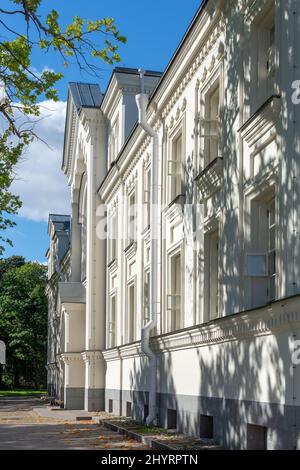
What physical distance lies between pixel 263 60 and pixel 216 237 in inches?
148

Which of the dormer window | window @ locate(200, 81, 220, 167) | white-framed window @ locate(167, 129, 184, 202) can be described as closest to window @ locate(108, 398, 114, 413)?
the dormer window

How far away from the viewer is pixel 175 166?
17922 millimetres

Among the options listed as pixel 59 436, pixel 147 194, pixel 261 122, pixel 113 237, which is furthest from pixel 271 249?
pixel 113 237

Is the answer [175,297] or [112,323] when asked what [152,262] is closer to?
[175,297]

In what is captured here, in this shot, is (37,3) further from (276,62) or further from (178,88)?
(178,88)

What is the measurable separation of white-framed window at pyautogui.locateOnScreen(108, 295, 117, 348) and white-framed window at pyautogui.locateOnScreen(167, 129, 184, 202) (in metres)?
9.35

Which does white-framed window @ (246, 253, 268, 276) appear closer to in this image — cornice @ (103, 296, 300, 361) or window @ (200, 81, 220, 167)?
cornice @ (103, 296, 300, 361)

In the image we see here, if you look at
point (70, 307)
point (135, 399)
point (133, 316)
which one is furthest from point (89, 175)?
point (135, 399)

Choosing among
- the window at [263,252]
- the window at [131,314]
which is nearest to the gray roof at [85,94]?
the window at [131,314]

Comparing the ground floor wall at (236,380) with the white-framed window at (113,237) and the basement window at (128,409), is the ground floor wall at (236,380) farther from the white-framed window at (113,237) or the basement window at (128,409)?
the white-framed window at (113,237)

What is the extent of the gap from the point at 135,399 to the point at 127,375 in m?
1.57

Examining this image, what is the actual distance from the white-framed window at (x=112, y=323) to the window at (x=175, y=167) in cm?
936

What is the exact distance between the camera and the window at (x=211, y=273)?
1441 cm

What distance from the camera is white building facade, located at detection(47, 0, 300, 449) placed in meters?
10.1
